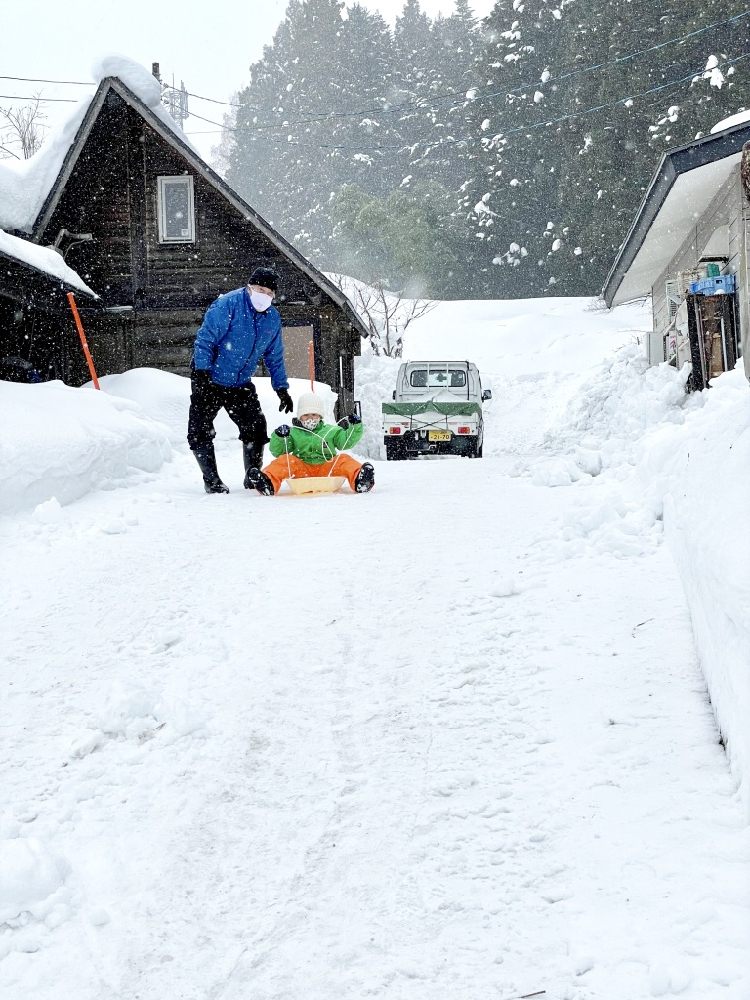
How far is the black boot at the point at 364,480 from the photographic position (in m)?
7.79

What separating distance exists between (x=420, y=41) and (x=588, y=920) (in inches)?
2717

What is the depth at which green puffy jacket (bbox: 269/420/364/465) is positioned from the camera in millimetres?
7957

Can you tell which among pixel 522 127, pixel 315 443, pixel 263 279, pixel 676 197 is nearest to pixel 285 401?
pixel 315 443

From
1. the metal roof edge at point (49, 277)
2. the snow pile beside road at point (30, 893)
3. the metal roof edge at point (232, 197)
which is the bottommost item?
the snow pile beside road at point (30, 893)

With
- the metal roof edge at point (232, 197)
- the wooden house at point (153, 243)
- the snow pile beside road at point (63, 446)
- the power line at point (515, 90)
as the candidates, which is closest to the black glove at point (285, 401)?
the snow pile beside road at point (63, 446)

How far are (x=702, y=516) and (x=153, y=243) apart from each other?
1669cm

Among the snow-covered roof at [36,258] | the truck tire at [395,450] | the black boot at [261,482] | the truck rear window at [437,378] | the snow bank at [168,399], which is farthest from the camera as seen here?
the truck rear window at [437,378]

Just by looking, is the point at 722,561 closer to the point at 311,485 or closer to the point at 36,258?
the point at 311,485

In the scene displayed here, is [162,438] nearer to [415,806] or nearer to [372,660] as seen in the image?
[372,660]

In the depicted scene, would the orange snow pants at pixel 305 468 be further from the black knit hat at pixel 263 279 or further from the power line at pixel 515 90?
the power line at pixel 515 90

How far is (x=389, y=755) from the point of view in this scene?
9.94 feet

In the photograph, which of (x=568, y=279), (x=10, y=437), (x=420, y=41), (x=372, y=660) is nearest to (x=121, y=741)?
(x=372, y=660)

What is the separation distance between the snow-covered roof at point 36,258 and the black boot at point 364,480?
5907 millimetres

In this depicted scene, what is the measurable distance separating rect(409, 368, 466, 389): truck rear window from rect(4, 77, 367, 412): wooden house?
2.02m
